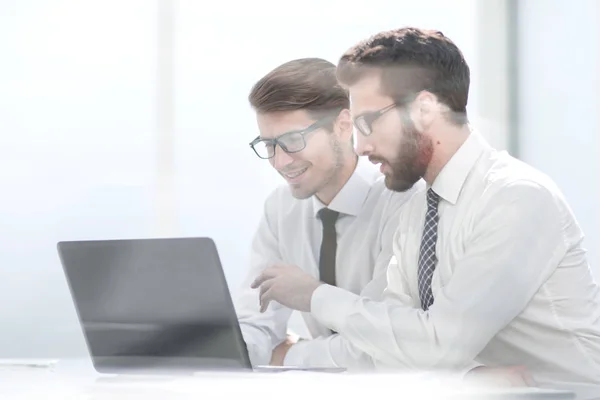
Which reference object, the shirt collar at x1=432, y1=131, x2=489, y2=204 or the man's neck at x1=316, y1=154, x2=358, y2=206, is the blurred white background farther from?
the man's neck at x1=316, y1=154, x2=358, y2=206

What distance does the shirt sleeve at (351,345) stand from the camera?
191 centimetres

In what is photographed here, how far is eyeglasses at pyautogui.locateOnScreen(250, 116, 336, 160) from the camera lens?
1.98 m

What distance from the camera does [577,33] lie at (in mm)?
1950

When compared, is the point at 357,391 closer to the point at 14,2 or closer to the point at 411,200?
the point at 411,200

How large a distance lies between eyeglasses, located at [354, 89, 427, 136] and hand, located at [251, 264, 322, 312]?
36cm

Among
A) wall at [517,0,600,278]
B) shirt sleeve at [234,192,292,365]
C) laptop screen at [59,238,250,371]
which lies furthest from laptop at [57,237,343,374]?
wall at [517,0,600,278]

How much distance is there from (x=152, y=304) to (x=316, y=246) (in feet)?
1.87

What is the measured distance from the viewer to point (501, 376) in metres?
1.80

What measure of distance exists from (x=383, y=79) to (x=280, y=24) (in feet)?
0.83

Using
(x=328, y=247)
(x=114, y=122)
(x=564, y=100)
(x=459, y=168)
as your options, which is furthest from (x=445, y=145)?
(x=114, y=122)

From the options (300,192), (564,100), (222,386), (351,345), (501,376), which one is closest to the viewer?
(222,386)

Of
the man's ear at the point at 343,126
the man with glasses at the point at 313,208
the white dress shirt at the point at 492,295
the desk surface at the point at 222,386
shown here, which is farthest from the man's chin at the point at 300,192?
the desk surface at the point at 222,386

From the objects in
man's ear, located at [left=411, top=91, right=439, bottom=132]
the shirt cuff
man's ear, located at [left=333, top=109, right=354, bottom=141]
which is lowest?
the shirt cuff

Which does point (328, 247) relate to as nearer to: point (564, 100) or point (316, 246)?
point (316, 246)
